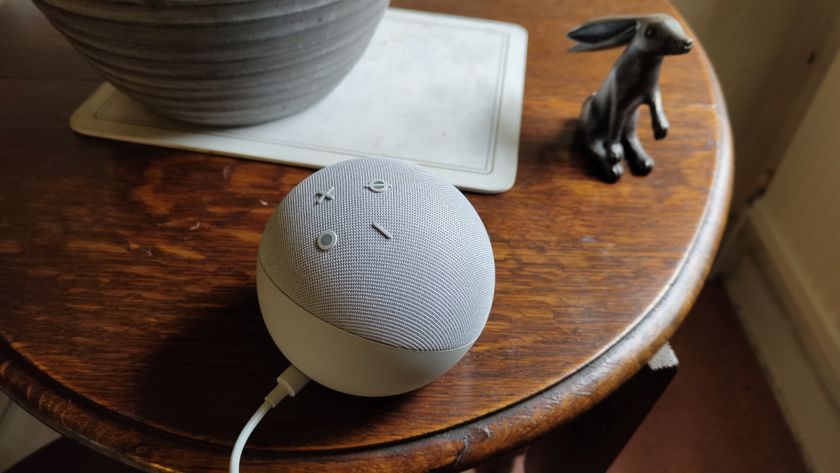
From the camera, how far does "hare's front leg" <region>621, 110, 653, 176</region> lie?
45 centimetres

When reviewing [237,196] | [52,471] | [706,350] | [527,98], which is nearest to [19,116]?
[237,196]

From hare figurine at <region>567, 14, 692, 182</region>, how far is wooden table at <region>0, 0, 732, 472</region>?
0.02 meters

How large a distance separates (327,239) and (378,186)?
41 mm

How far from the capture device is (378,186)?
304mm

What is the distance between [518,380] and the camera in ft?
1.08

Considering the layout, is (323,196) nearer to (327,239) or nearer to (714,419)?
(327,239)

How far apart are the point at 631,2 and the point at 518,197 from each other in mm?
333

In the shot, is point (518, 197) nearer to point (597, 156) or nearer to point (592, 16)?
point (597, 156)

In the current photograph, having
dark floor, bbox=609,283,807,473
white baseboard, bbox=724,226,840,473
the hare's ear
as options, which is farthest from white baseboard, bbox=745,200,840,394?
the hare's ear

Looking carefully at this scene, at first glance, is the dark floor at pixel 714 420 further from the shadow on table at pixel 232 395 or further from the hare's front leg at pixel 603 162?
the shadow on table at pixel 232 395

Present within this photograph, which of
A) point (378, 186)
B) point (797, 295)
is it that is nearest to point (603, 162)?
point (378, 186)

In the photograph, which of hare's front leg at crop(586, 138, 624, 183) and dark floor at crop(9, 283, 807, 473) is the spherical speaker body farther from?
dark floor at crop(9, 283, 807, 473)

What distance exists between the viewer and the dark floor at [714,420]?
35.8 inches

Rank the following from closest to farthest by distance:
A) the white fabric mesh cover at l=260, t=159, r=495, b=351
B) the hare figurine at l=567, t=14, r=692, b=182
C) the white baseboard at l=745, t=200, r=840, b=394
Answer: the white fabric mesh cover at l=260, t=159, r=495, b=351, the hare figurine at l=567, t=14, r=692, b=182, the white baseboard at l=745, t=200, r=840, b=394
